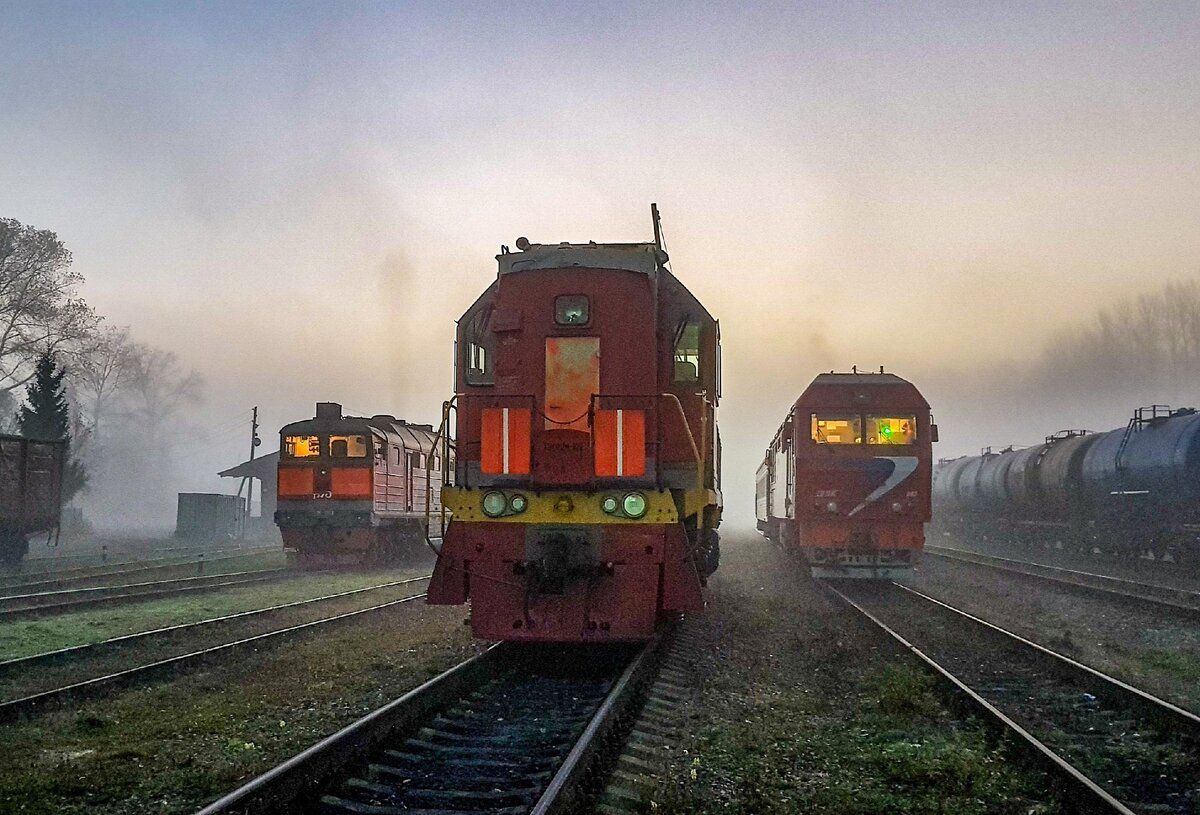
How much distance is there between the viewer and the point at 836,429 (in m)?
17.4

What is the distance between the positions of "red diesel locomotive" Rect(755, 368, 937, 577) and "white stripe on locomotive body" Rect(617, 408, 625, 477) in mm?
9244

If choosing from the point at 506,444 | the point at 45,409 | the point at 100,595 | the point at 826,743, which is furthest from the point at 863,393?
the point at 45,409

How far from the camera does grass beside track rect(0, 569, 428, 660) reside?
445 inches

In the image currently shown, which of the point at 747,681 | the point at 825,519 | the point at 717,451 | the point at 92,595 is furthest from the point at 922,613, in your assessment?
the point at 92,595

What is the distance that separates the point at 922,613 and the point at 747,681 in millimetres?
6474

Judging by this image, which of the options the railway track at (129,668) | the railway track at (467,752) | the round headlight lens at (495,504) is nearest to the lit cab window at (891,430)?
the railway track at (129,668)

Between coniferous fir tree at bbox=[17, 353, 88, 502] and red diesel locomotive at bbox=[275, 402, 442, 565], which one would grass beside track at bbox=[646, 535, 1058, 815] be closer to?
red diesel locomotive at bbox=[275, 402, 442, 565]

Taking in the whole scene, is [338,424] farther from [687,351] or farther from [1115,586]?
[1115,586]

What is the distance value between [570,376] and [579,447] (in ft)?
2.78

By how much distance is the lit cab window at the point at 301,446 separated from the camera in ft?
74.9

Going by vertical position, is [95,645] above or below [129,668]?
above

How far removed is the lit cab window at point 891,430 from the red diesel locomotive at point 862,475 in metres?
0.02

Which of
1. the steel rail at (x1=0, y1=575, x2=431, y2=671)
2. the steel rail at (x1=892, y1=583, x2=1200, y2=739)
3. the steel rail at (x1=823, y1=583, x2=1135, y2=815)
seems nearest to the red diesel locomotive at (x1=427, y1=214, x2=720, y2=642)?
the steel rail at (x1=823, y1=583, x2=1135, y2=815)

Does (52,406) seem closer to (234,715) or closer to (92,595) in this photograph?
(92,595)
